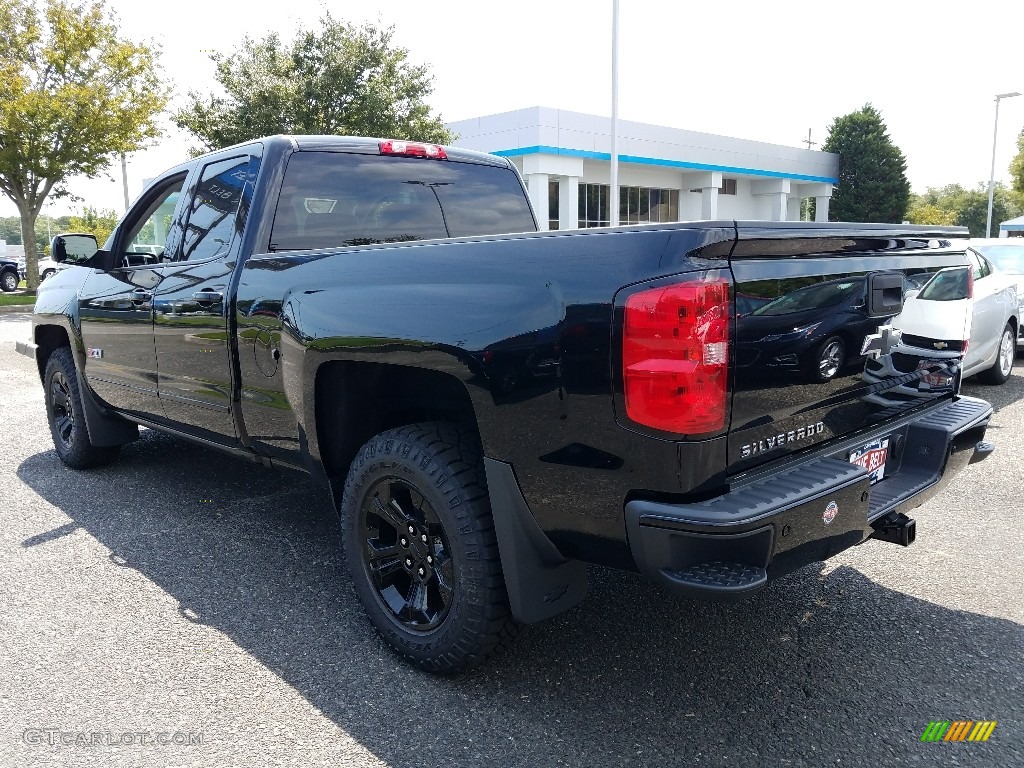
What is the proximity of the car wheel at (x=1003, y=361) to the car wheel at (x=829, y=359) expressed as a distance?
6.73 meters

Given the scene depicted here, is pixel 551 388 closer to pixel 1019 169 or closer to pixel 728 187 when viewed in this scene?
pixel 728 187

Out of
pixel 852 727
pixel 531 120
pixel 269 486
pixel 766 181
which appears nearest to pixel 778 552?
pixel 852 727

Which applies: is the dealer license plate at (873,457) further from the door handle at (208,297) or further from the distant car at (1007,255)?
the distant car at (1007,255)

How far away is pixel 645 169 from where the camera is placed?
3531 cm

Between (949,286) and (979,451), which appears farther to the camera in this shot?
(979,451)

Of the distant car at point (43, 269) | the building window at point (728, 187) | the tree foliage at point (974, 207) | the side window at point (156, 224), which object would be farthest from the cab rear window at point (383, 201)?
the tree foliage at point (974, 207)

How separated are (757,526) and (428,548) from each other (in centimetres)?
117

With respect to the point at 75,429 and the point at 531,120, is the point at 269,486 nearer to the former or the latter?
the point at 75,429

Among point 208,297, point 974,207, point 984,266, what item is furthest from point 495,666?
point 974,207

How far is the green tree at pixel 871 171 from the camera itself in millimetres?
49844

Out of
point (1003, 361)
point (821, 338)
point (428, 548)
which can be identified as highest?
point (821, 338)

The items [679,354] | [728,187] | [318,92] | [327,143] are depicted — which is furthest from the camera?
[728,187]

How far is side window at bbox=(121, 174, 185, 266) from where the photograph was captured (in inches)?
173

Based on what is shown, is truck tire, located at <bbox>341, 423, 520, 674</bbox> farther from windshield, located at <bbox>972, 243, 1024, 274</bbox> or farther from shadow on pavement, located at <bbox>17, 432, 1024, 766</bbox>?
windshield, located at <bbox>972, 243, 1024, 274</bbox>
